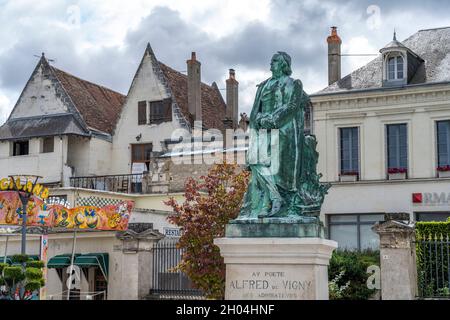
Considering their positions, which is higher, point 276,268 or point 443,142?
point 443,142

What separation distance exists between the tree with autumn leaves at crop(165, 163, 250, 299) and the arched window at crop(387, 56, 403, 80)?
8080 mm

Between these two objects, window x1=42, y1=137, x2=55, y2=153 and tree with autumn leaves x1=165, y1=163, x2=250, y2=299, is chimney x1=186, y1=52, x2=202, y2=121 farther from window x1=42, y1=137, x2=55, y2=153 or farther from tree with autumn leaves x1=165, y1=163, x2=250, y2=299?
tree with autumn leaves x1=165, y1=163, x2=250, y2=299

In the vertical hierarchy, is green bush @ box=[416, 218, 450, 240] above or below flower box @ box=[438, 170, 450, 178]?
below

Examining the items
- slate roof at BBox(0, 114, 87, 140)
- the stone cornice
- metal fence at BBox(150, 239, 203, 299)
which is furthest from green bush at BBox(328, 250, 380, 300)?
slate roof at BBox(0, 114, 87, 140)

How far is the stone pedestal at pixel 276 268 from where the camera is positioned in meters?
13.0

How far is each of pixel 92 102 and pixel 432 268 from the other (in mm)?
25204

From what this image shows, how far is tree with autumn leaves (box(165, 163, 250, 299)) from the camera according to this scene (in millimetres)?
21750

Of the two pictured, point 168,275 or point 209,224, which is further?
point 209,224

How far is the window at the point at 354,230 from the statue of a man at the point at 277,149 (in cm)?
1681

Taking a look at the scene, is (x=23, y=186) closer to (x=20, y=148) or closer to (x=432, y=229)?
(x=432, y=229)

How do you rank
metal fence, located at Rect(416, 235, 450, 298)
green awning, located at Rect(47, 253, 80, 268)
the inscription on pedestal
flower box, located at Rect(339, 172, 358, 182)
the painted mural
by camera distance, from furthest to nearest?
flower box, located at Rect(339, 172, 358, 182) < green awning, located at Rect(47, 253, 80, 268) < the painted mural < metal fence, located at Rect(416, 235, 450, 298) < the inscription on pedestal

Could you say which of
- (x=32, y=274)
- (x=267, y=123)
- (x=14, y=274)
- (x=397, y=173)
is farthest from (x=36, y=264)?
(x=397, y=173)

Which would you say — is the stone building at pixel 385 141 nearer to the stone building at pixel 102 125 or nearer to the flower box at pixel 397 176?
the flower box at pixel 397 176

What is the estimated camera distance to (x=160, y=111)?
40562 millimetres
